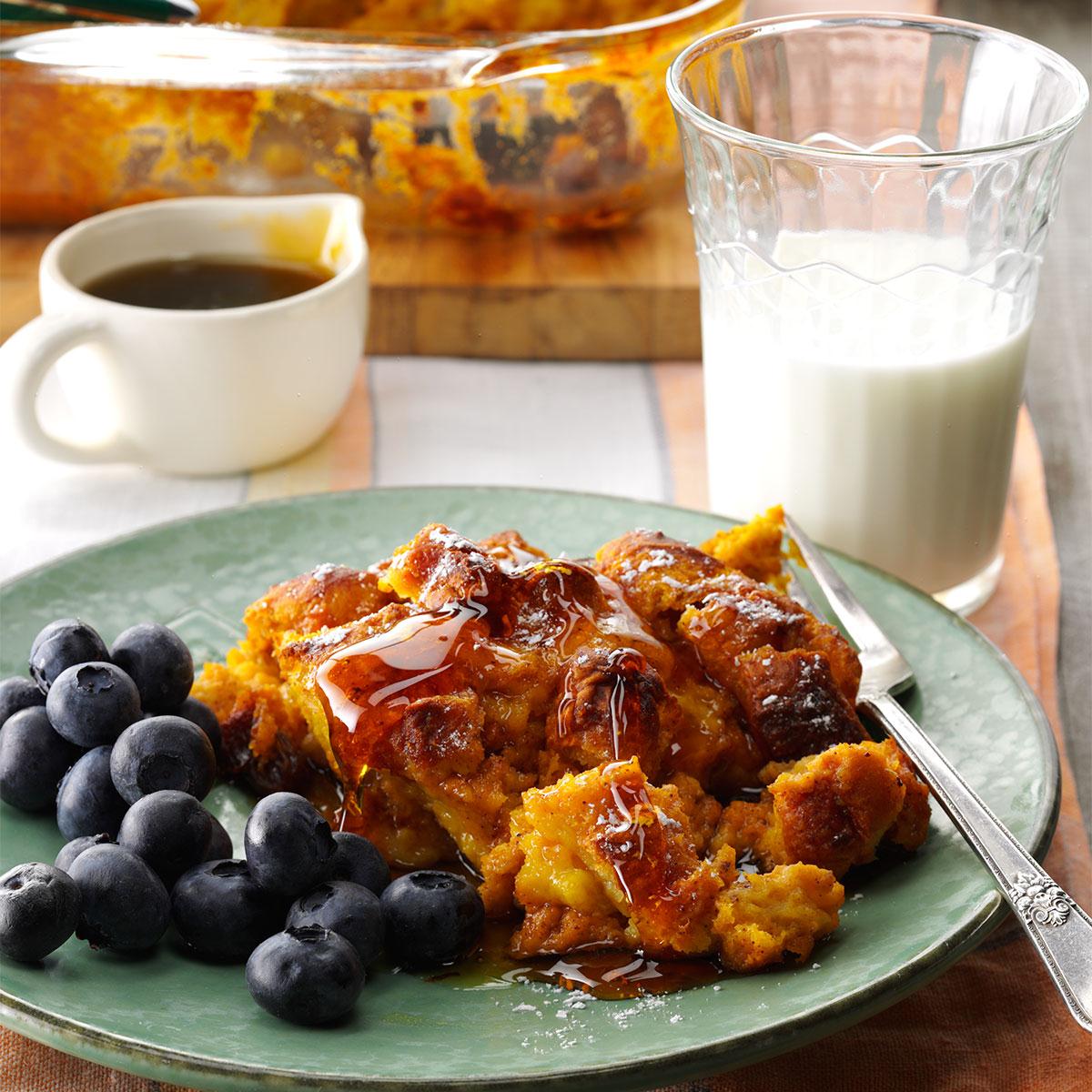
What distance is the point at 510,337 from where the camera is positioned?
2.67 metres

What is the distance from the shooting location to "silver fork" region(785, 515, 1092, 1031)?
1.14m

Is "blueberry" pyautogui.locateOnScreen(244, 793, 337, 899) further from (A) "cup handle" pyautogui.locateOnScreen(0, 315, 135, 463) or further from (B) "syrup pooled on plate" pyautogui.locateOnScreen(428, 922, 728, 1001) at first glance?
(A) "cup handle" pyautogui.locateOnScreen(0, 315, 135, 463)

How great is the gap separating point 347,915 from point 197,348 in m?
1.19

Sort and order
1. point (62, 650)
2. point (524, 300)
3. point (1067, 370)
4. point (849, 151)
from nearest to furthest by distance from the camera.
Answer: point (62, 650) → point (849, 151) → point (524, 300) → point (1067, 370)

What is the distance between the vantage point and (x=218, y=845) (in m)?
1.32

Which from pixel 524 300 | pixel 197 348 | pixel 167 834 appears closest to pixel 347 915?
pixel 167 834

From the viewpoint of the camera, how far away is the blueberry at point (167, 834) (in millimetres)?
1271

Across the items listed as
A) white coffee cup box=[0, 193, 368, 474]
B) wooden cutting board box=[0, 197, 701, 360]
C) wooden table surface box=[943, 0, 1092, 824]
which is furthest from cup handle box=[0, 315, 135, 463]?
wooden table surface box=[943, 0, 1092, 824]

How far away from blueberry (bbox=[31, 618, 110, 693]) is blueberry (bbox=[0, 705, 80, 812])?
0.06 metres

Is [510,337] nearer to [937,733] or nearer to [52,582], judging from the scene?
[52,582]

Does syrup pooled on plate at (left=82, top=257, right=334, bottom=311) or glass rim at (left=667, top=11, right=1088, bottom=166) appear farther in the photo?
syrup pooled on plate at (left=82, top=257, right=334, bottom=311)

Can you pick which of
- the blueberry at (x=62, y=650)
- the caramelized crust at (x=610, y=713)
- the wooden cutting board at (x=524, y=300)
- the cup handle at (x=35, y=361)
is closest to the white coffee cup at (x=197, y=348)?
the cup handle at (x=35, y=361)

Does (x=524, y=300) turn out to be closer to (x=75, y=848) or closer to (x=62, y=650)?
(x=62, y=650)

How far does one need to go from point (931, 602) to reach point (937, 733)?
209 mm
